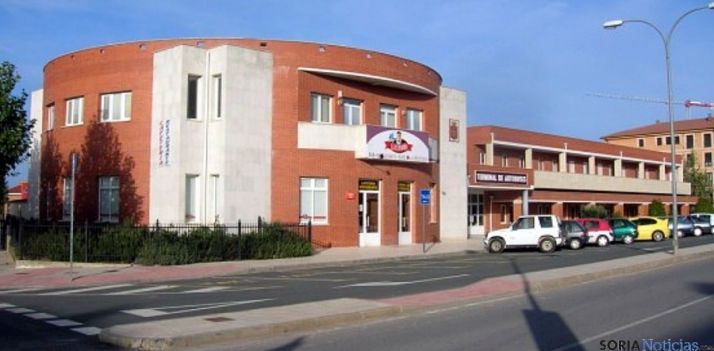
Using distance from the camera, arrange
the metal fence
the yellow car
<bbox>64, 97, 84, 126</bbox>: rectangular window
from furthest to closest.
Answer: the yellow car, <bbox>64, 97, 84, 126</bbox>: rectangular window, the metal fence

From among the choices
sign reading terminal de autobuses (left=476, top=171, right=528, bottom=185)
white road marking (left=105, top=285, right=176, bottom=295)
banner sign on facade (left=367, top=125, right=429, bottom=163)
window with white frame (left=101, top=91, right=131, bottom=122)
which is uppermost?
window with white frame (left=101, top=91, right=131, bottom=122)

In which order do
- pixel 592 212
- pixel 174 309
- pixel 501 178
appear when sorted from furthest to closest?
pixel 592 212 → pixel 501 178 → pixel 174 309

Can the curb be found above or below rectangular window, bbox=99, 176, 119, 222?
below

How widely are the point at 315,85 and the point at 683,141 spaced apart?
101m

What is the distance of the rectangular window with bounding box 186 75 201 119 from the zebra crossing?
1277 centimetres

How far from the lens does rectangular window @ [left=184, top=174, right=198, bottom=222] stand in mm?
29625

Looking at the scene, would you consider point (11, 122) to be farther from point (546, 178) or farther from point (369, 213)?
point (546, 178)

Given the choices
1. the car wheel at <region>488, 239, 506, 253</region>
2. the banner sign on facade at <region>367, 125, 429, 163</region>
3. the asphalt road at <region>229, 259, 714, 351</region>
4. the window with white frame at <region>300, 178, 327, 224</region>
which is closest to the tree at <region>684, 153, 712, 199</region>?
the banner sign on facade at <region>367, 125, 429, 163</region>

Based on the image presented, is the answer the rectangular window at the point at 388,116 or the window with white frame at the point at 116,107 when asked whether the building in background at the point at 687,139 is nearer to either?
the rectangular window at the point at 388,116

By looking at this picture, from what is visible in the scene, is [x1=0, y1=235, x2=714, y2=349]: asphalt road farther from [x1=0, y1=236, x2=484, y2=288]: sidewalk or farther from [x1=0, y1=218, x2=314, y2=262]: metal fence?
[x1=0, y1=218, x2=314, y2=262]: metal fence

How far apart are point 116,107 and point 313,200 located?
9.61 metres

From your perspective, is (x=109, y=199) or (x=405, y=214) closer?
(x=109, y=199)

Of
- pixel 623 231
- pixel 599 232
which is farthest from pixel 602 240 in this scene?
pixel 623 231

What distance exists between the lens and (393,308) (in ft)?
Answer: 40.7
